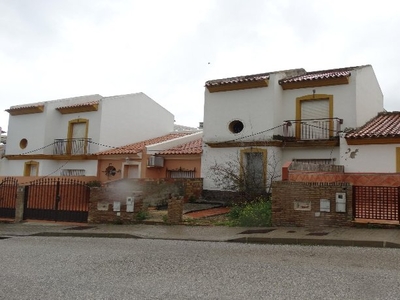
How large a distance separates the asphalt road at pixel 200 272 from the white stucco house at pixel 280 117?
9124mm

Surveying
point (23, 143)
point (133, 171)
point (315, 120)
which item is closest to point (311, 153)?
point (315, 120)

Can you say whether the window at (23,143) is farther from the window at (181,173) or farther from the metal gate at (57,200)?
the metal gate at (57,200)

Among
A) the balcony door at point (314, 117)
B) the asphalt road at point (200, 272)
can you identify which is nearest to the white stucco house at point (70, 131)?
the balcony door at point (314, 117)

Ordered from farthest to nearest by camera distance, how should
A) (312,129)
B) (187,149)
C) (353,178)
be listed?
1. (187,149)
2. (312,129)
3. (353,178)

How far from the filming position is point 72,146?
976 inches

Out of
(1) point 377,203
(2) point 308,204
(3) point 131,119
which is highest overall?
(3) point 131,119

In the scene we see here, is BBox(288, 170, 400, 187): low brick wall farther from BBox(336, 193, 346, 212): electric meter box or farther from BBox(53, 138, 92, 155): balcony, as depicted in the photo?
BBox(53, 138, 92, 155): balcony

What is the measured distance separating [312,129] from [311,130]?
61 millimetres

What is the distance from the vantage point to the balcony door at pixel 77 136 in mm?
24266

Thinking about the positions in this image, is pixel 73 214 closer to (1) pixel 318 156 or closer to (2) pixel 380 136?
(1) pixel 318 156

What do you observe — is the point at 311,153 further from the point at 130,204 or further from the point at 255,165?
the point at 130,204

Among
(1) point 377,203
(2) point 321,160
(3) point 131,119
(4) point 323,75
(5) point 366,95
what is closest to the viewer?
(1) point 377,203

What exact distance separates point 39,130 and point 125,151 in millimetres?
6752

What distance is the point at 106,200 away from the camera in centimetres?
1422
